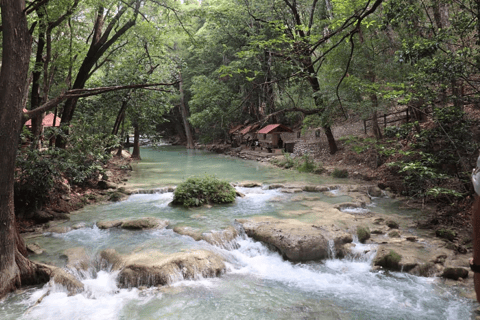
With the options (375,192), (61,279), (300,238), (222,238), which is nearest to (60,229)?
(61,279)

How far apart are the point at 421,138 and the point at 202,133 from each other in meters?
29.2

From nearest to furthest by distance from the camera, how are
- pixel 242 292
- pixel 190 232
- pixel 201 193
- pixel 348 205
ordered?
pixel 242 292 < pixel 190 232 < pixel 348 205 < pixel 201 193

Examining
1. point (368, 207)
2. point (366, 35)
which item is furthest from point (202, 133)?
point (368, 207)

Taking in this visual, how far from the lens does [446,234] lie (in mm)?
7414

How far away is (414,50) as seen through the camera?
6.68 m

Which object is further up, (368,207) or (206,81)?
(206,81)

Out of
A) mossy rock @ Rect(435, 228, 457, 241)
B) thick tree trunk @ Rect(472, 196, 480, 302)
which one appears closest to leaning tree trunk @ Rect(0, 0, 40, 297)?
thick tree trunk @ Rect(472, 196, 480, 302)

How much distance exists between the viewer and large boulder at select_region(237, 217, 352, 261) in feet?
23.0

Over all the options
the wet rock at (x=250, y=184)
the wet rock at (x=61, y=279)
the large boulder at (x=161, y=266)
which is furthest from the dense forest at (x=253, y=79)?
the wet rock at (x=250, y=184)

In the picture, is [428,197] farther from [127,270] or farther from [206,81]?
[206,81]

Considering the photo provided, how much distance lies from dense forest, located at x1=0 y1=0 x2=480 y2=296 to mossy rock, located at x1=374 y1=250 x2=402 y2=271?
1.76 metres

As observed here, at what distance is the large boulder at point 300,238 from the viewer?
7.02 metres

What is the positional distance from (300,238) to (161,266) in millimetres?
3026

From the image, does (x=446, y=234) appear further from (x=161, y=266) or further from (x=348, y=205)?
(x=161, y=266)
